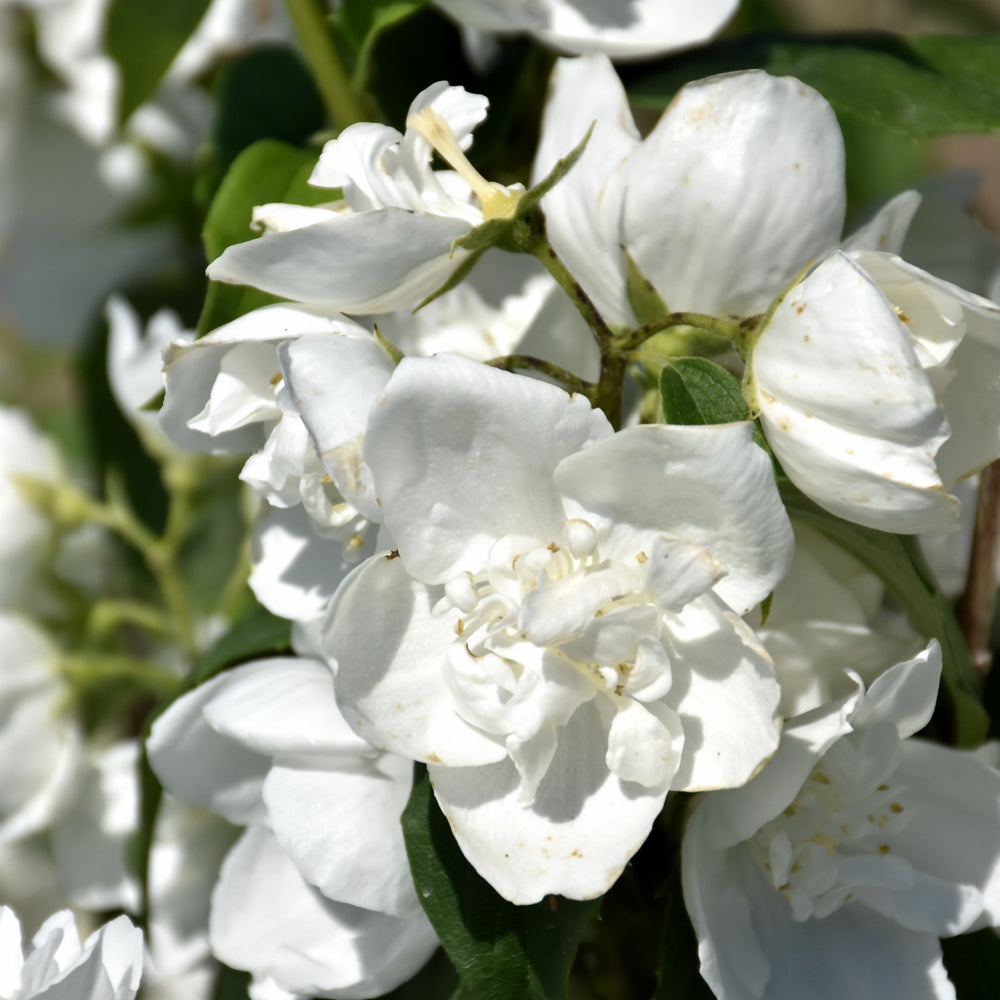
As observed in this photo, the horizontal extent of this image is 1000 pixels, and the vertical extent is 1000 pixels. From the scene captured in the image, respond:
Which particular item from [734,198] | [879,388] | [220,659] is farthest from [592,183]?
[220,659]

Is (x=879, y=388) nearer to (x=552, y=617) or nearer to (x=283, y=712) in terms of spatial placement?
(x=552, y=617)

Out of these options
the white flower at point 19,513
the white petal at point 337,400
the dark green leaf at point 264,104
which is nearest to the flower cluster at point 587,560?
the white petal at point 337,400

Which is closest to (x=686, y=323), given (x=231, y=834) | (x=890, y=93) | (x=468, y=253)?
(x=468, y=253)

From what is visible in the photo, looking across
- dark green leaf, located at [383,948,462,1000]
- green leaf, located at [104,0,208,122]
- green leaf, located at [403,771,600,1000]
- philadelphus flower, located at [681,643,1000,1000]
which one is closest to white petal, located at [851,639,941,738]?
philadelphus flower, located at [681,643,1000,1000]

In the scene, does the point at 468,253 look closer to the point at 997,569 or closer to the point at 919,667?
the point at 919,667

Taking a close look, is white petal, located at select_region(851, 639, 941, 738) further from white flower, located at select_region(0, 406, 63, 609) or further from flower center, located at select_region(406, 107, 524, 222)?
white flower, located at select_region(0, 406, 63, 609)

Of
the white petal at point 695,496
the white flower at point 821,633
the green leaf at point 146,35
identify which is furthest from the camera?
the green leaf at point 146,35

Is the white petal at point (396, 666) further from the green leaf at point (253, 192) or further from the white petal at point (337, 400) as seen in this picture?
the green leaf at point (253, 192)
